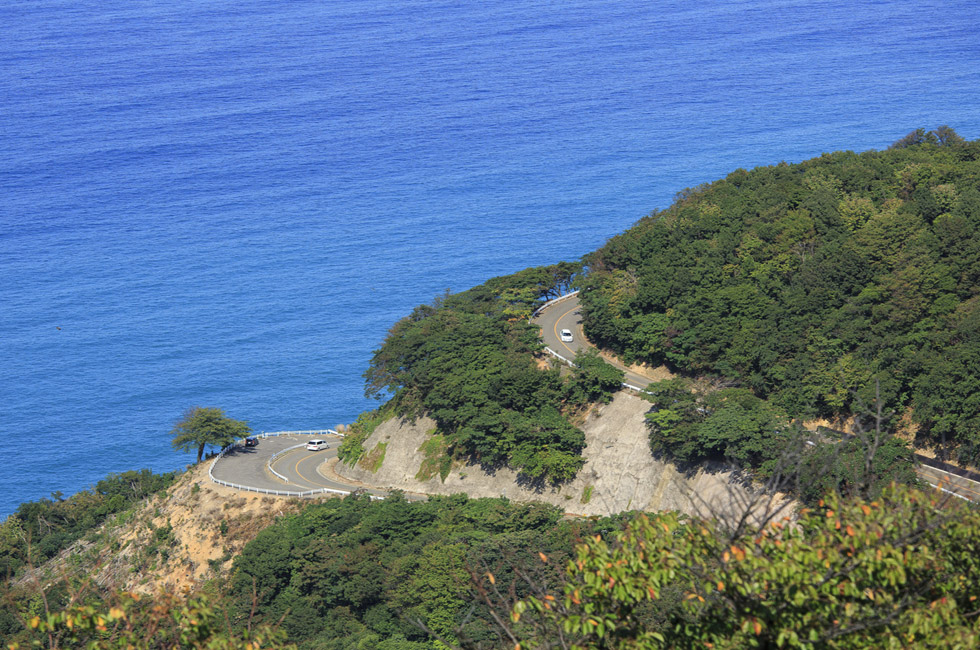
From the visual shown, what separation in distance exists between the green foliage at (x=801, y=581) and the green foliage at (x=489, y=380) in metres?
42.7

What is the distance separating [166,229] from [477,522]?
103 meters

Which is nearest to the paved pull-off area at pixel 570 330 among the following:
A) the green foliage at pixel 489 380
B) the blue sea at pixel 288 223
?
the green foliage at pixel 489 380

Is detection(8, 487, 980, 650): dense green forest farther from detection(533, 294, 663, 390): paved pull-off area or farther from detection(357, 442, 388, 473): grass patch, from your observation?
detection(357, 442, 388, 473): grass patch

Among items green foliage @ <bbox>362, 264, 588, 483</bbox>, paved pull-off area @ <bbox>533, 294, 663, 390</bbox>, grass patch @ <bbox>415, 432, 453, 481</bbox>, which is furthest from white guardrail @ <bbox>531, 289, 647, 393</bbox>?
grass patch @ <bbox>415, 432, 453, 481</bbox>

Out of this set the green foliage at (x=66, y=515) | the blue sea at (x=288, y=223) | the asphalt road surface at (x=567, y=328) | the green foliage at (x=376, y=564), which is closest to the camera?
the green foliage at (x=376, y=564)

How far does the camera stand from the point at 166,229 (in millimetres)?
149250

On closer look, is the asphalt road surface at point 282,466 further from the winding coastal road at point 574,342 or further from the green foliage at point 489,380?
the winding coastal road at point 574,342

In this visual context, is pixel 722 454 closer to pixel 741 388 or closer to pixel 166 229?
pixel 741 388

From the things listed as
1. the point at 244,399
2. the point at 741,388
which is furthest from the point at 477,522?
the point at 244,399

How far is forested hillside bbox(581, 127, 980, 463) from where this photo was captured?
193 feet

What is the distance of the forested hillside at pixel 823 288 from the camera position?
193ft

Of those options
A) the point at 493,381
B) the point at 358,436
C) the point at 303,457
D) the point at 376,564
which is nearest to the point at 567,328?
the point at 493,381

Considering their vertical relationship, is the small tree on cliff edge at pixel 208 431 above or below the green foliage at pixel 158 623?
below

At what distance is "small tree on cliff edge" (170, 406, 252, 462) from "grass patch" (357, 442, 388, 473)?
13.4m
